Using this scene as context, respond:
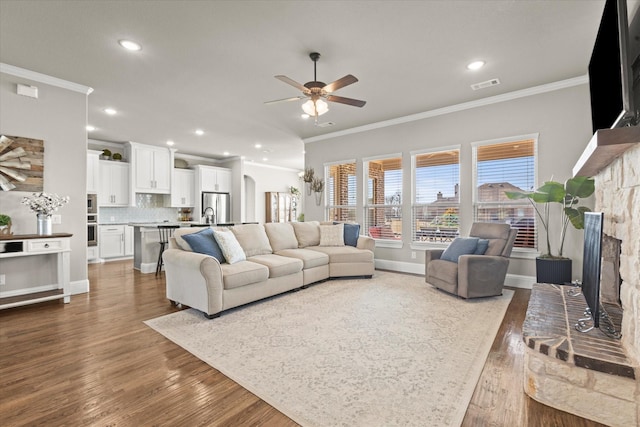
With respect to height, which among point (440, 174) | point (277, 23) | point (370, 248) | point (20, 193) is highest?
point (277, 23)

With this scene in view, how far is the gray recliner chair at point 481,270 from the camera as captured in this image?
3721mm

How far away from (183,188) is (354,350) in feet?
25.0

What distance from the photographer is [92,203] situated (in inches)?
270

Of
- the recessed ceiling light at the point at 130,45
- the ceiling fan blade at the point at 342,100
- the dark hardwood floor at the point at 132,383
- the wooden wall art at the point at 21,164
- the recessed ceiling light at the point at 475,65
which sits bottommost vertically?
the dark hardwood floor at the point at 132,383

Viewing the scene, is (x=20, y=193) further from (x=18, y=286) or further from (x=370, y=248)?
(x=370, y=248)

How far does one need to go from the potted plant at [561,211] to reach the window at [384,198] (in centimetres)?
209

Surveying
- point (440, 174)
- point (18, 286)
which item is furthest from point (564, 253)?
point (18, 286)

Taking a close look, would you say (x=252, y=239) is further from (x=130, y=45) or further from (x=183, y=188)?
(x=183, y=188)

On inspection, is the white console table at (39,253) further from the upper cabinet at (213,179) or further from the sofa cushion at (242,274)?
the upper cabinet at (213,179)

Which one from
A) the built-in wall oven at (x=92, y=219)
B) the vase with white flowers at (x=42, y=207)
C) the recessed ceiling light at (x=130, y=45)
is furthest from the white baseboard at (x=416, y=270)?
the built-in wall oven at (x=92, y=219)

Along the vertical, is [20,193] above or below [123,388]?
above

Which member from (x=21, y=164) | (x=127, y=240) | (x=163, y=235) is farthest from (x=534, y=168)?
(x=127, y=240)

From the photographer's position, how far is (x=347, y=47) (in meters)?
3.21

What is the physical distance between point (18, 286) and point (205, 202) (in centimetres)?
540
